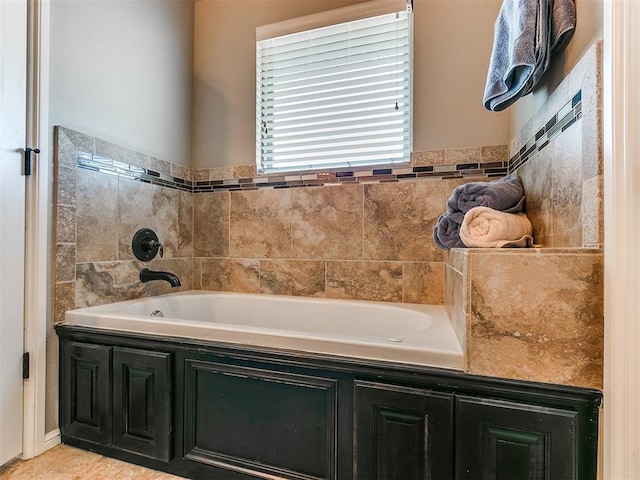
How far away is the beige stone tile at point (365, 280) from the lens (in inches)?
78.0

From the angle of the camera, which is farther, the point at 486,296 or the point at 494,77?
the point at 494,77

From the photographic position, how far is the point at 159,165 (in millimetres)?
2154

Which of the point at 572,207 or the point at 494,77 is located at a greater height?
the point at 494,77

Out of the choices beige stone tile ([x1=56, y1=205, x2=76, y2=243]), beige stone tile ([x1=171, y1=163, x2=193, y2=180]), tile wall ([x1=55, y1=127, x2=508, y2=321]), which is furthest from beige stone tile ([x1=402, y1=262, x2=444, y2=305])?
beige stone tile ([x1=56, y1=205, x2=76, y2=243])

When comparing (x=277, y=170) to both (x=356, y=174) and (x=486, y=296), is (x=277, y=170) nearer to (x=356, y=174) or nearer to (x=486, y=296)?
(x=356, y=174)

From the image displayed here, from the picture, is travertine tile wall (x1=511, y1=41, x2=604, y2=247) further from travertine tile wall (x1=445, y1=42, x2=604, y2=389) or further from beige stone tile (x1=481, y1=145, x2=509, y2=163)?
beige stone tile (x1=481, y1=145, x2=509, y2=163)

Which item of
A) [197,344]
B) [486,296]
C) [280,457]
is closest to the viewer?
[486,296]

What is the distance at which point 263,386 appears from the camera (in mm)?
1194

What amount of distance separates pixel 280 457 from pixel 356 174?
1492mm

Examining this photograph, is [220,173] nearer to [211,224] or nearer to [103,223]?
[211,224]

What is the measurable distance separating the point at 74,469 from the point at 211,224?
1.47m

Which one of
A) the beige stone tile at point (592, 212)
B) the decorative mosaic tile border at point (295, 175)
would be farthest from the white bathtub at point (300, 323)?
the decorative mosaic tile border at point (295, 175)

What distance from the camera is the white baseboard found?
58.9 inches

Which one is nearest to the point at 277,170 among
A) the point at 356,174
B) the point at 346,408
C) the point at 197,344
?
the point at 356,174
